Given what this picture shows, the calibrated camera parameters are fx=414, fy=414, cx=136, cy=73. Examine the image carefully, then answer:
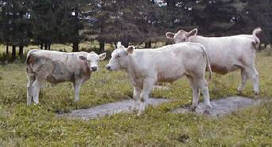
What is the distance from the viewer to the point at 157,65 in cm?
929

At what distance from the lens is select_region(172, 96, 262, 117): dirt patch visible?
31.8 ft

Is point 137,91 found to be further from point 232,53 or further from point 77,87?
point 232,53

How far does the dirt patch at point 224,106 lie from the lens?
9680 millimetres

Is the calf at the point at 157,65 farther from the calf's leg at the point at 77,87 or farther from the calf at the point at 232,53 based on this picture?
the calf at the point at 232,53

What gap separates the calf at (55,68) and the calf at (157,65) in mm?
1419

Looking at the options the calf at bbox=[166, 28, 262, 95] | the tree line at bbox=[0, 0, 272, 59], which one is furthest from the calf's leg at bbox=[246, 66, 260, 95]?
the tree line at bbox=[0, 0, 272, 59]

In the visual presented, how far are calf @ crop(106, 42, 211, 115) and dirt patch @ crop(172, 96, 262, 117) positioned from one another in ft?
1.01

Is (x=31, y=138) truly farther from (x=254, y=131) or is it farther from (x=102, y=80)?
(x=102, y=80)

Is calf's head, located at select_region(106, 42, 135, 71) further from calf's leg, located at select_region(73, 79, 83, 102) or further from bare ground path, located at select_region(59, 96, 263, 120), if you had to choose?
→ calf's leg, located at select_region(73, 79, 83, 102)

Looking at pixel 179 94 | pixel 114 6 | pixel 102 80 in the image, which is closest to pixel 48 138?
pixel 179 94

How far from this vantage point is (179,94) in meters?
12.0

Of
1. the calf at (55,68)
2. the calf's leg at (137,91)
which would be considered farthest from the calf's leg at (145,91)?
the calf at (55,68)

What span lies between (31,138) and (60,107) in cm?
298

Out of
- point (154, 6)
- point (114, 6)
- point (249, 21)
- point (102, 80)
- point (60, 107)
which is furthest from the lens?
point (249, 21)
